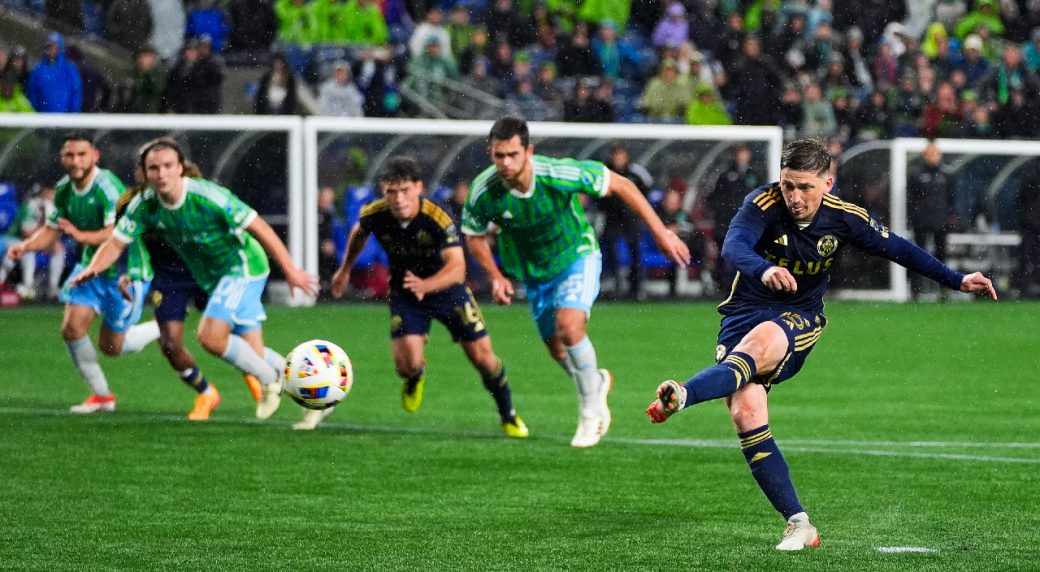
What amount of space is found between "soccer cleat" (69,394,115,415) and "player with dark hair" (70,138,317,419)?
47.9 inches

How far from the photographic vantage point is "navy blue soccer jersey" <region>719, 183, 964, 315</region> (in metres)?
7.21

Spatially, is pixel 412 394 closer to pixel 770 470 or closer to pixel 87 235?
pixel 87 235

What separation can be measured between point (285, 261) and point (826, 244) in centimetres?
424

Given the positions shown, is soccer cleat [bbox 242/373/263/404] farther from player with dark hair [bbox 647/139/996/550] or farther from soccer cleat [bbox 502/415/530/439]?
player with dark hair [bbox 647/139/996/550]

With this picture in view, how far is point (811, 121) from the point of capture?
24.5 m

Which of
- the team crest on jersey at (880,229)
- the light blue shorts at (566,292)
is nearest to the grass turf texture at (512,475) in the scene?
the light blue shorts at (566,292)

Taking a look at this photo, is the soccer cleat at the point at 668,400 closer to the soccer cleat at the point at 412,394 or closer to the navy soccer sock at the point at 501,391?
the navy soccer sock at the point at 501,391

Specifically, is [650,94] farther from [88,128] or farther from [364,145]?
[88,128]

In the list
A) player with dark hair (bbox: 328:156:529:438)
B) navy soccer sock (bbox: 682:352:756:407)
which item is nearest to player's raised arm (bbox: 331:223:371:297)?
player with dark hair (bbox: 328:156:529:438)

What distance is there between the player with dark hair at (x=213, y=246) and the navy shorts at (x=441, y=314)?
884 mm

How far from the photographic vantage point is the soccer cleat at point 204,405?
1188 centimetres

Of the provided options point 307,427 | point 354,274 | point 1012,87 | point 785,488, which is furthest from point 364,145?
point 785,488

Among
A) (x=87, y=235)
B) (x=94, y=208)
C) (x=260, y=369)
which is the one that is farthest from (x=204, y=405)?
(x=94, y=208)

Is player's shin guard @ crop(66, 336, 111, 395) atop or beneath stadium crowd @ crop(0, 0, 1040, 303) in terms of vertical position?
beneath
